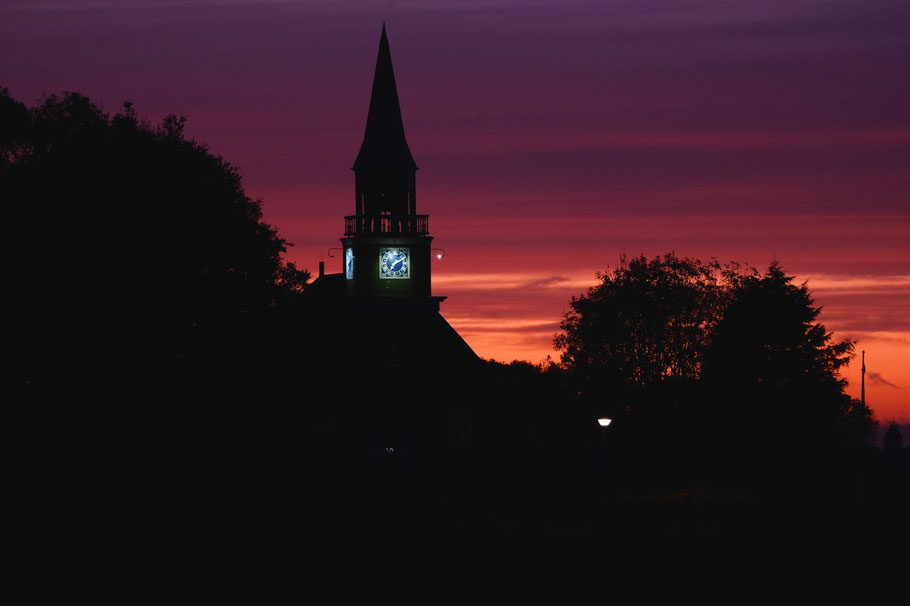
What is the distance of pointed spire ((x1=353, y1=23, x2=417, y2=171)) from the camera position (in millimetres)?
73688

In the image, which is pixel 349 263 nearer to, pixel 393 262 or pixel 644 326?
pixel 393 262

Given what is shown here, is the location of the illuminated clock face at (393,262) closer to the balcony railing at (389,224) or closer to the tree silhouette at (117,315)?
the balcony railing at (389,224)

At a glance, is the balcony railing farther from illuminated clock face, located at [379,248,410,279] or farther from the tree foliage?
the tree foliage

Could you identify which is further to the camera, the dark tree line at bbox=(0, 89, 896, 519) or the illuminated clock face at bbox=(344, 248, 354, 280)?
the illuminated clock face at bbox=(344, 248, 354, 280)

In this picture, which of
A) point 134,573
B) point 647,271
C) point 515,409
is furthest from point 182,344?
point 647,271

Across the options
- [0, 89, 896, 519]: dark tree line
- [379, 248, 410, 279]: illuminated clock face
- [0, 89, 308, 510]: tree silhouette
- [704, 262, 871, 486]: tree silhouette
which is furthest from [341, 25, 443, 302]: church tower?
Answer: [0, 89, 308, 510]: tree silhouette

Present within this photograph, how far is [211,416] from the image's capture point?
1746 inches

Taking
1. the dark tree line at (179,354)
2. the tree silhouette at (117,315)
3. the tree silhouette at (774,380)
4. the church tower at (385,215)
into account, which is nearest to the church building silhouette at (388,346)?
the church tower at (385,215)

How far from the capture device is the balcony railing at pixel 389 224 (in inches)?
2938

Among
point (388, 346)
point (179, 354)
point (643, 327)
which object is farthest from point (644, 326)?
point (179, 354)

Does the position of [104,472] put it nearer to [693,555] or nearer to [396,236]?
[693,555]

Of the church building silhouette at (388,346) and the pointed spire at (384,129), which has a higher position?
the pointed spire at (384,129)

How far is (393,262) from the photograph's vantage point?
246ft

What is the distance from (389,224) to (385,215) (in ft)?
1.95
